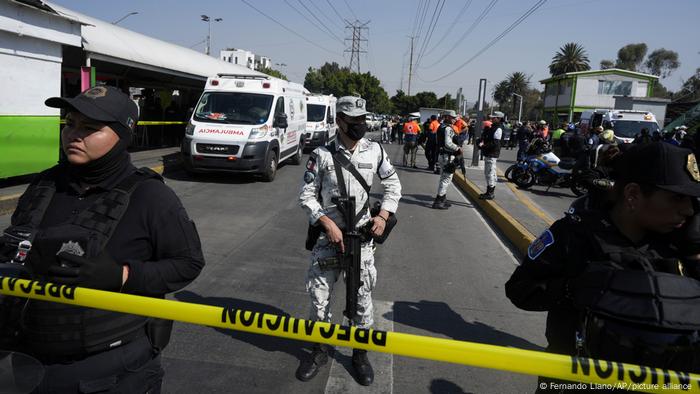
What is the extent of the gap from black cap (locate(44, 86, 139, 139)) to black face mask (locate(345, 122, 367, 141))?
1700 millimetres

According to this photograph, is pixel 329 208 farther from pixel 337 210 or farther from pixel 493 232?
pixel 493 232

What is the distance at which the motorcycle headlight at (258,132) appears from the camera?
11270 millimetres

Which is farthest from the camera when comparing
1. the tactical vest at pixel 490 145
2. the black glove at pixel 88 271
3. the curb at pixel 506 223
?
the tactical vest at pixel 490 145

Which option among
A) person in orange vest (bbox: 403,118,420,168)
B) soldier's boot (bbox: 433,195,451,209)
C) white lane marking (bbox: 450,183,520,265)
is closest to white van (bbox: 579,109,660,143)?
person in orange vest (bbox: 403,118,420,168)

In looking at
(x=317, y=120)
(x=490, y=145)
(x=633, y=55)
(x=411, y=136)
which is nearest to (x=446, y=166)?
(x=490, y=145)

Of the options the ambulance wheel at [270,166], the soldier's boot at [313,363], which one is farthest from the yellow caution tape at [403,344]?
the ambulance wheel at [270,166]

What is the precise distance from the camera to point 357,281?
324 cm

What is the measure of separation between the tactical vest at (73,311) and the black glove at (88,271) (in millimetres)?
41

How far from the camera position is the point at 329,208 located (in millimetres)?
3445

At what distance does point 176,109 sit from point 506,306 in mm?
19087

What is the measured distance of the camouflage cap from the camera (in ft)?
11.2

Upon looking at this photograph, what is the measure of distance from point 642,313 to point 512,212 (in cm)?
768

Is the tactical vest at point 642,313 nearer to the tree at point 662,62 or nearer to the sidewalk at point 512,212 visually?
the sidewalk at point 512,212

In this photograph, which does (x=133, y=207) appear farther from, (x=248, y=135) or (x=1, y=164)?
(x=248, y=135)
